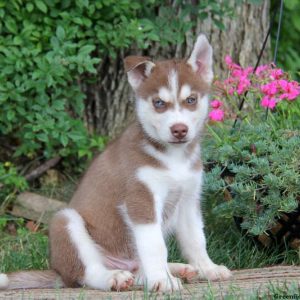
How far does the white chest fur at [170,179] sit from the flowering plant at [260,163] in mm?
422

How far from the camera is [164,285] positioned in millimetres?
4277

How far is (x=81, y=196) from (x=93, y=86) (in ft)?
8.86

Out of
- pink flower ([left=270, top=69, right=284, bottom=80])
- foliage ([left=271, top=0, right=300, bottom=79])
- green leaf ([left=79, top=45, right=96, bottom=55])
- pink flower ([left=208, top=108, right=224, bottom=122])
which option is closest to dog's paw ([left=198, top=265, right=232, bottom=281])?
pink flower ([left=208, top=108, right=224, bottom=122])

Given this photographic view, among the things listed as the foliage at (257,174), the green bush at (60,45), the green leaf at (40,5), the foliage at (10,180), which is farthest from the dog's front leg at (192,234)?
the green leaf at (40,5)

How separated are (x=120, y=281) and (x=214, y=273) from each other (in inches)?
25.6

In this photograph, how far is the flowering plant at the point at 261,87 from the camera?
5.41 m

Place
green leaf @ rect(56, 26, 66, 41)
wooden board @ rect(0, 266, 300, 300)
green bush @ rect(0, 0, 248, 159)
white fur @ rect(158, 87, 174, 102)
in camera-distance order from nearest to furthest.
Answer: wooden board @ rect(0, 266, 300, 300)
white fur @ rect(158, 87, 174, 102)
green leaf @ rect(56, 26, 66, 41)
green bush @ rect(0, 0, 248, 159)

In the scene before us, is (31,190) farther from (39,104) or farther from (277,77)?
(277,77)

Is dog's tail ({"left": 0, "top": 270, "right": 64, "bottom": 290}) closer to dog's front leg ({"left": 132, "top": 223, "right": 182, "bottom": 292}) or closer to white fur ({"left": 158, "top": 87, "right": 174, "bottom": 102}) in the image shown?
dog's front leg ({"left": 132, "top": 223, "right": 182, "bottom": 292})

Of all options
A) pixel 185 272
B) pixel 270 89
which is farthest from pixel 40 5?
pixel 185 272

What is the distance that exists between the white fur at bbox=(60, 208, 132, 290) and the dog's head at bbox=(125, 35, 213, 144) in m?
0.75

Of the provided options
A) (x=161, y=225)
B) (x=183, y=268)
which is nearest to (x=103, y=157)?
(x=161, y=225)

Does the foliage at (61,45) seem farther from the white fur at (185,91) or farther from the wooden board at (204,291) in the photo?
the wooden board at (204,291)

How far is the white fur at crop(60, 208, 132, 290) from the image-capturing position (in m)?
4.43
